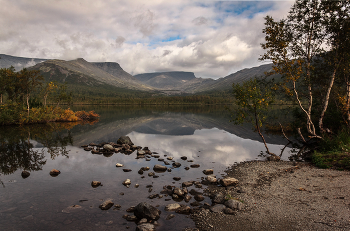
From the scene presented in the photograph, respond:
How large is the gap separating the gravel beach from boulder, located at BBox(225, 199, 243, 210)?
0.25m

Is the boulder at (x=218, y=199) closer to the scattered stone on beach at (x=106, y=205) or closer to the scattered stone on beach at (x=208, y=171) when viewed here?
the scattered stone on beach at (x=208, y=171)

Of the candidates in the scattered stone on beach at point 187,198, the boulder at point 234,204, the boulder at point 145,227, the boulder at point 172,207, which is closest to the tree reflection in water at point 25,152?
the boulder at point 172,207

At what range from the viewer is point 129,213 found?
40.6ft

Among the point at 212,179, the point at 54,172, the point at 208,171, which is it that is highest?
the point at 212,179

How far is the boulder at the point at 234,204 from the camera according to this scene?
1219 cm

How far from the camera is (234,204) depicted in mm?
12359

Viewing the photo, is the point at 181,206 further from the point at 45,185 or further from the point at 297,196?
the point at 45,185

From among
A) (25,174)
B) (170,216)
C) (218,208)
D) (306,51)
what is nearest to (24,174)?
(25,174)

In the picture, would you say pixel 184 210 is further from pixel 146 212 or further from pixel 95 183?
pixel 95 183

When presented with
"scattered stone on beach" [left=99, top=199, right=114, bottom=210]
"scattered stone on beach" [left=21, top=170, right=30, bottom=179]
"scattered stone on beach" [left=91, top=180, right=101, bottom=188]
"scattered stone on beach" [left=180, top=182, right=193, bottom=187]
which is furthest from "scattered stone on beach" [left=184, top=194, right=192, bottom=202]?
"scattered stone on beach" [left=21, top=170, right=30, bottom=179]

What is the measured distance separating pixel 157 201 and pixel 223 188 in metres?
5.58

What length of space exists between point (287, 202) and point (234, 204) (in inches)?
132

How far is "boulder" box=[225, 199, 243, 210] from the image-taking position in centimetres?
1219

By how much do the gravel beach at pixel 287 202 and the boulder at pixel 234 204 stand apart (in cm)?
25
